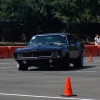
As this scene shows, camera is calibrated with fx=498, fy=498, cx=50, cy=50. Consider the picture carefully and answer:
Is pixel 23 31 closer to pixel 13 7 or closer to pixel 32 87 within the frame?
pixel 13 7

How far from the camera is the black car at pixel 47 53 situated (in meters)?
20.8

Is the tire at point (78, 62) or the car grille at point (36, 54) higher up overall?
the car grille at point (36, 54)

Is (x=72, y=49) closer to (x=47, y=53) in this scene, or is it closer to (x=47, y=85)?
(x=47, y=53)

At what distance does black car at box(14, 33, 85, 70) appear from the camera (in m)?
20.8

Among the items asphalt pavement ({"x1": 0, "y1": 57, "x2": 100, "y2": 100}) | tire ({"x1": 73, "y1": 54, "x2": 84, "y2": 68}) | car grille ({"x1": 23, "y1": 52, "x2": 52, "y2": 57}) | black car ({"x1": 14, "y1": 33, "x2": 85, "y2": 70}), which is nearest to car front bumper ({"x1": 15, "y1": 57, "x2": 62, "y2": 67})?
black car ({"x1": 14, "y1": 33, "x2": 85, "y2": 70})

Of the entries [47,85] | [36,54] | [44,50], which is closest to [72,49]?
[44,50]

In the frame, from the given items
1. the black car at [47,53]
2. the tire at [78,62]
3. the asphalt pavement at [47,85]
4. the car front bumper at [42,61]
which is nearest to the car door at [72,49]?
the black car at [47,53]

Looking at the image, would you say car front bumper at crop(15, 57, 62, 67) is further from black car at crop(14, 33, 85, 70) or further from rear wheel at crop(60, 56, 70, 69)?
rear wheel at crop(60, 56, 70, 69)

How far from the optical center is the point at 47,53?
2088cm

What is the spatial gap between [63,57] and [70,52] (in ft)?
2.77

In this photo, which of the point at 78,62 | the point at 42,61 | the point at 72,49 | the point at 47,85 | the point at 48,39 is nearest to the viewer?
the point at 47,85

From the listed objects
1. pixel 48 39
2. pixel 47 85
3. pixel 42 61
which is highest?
pixel 48 39

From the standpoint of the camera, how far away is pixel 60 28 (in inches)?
2069

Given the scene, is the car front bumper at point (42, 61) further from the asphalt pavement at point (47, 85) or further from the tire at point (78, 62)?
the tire at point (78, 62)
